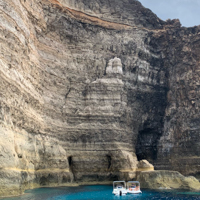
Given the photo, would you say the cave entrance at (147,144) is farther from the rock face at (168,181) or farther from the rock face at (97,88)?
the rock face at (168,181)

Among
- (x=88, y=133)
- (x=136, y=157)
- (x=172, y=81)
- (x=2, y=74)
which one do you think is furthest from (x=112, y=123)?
(x=2, y=74)

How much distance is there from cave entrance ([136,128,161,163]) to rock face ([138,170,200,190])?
7.74 meters

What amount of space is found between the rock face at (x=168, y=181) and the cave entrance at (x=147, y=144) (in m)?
7.74

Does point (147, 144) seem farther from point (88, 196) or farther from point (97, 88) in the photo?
point (88, 196)

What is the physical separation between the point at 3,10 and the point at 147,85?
2181 cm

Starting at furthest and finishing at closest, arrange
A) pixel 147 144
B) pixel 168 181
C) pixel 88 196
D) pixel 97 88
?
1. pixel 147 144
2. pixel 97 88
3. pixel 168 181
4. pixel 88 196

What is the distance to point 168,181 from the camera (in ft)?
89.5

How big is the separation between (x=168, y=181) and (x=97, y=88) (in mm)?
13512

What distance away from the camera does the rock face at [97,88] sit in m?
24.5

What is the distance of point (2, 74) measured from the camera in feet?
63.9

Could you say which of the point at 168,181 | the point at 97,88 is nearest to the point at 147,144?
the point at 168,181

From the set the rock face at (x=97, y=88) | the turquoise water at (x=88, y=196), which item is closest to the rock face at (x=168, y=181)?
the rock face at (x=97, y=88)

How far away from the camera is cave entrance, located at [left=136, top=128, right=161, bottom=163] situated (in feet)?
118

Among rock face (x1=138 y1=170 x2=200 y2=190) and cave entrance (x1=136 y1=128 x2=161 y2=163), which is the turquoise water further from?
cave entrance (x1=136 y1=128 x2=161 y2=163)
